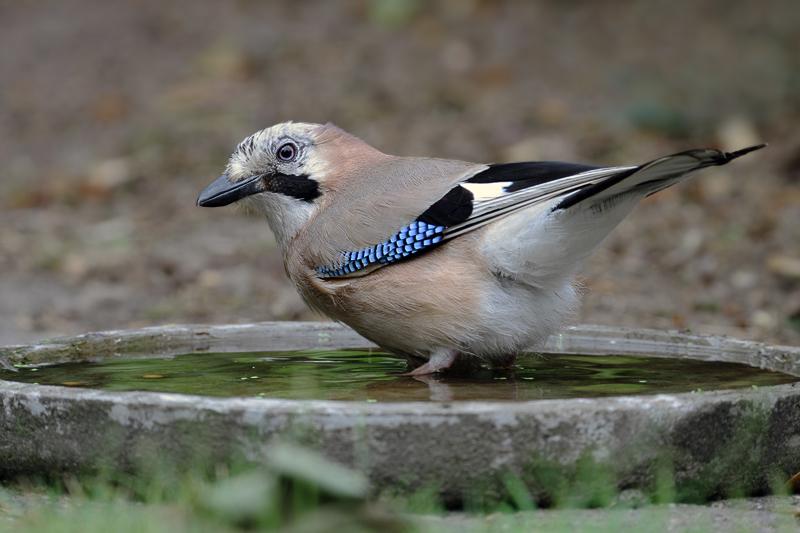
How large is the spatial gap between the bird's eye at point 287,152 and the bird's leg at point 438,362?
1133mm

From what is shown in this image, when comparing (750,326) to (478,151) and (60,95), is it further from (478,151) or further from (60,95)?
(60,95)

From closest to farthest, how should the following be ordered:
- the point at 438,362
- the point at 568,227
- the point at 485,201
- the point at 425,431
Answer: the point at 425,431 < the point at 568,227 < the point at 485,201 < the point at 438,362

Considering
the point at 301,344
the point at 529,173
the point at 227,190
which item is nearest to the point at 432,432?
the point at 529,173

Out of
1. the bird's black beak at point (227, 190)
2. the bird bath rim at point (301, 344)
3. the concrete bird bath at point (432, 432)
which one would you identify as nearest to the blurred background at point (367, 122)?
the bird bath rim at point (301, 344)

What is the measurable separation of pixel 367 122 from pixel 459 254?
317 inches

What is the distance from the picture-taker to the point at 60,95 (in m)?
15.4

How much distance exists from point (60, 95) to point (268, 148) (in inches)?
409

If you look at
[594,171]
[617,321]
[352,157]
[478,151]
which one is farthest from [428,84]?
[594,171]

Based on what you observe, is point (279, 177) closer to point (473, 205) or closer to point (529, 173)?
point (473, 205)

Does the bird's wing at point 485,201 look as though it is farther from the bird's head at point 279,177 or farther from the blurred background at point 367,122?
the blurred background at point 367,122

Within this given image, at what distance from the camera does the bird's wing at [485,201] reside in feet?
15.9

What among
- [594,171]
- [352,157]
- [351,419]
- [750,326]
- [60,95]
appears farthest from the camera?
[60,95]

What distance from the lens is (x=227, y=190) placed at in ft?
18.5

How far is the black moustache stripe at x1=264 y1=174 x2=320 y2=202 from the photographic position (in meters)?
5.71
